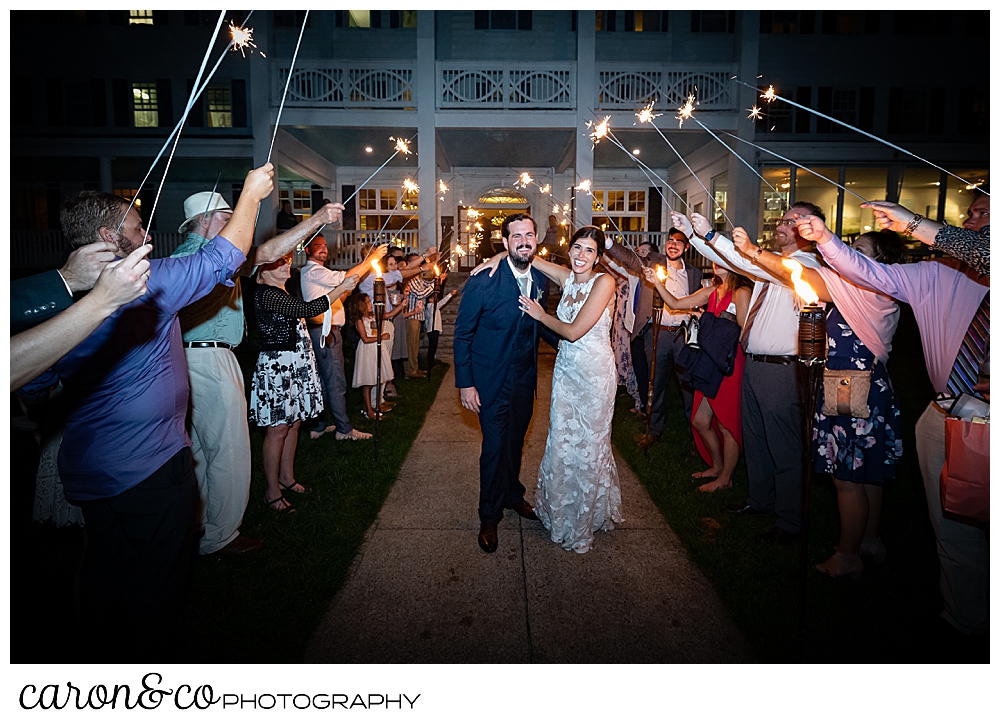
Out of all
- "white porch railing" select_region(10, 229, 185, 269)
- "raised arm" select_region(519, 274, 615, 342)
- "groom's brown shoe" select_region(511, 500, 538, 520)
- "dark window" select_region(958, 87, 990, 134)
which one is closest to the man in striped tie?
"raised arm" select_region(519, 274, 615, 342)

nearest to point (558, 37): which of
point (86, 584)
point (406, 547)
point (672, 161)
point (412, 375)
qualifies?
point (672, 161)

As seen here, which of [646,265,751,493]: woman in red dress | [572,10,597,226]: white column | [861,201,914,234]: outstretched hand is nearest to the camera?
[861,201,914,234]: outstretched hand

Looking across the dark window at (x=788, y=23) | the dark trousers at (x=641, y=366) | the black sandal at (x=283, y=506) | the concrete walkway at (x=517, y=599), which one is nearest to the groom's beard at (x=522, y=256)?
the concrete walkway at (x=517, y=599)

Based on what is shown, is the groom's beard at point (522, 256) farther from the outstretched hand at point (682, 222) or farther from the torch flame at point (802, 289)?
the torch flame at point (802, 289)

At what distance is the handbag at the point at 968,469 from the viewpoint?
2461 mm

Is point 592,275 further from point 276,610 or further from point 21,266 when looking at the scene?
point 21,266

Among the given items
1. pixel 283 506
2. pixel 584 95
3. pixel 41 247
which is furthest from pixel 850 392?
pixel 41 247

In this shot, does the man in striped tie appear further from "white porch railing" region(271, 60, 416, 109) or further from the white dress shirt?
"white porch railing" region(271, 60, 416, 109)

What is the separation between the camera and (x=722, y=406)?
16.2ft

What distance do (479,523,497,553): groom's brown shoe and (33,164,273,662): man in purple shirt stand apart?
77.2 inches

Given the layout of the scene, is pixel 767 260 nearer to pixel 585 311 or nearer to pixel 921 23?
pixel 585 311

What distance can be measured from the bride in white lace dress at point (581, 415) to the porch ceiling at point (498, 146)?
38.2ft

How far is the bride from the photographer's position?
3.92 m

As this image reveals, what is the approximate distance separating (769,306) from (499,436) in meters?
2.12
